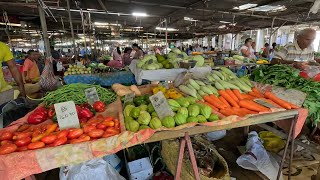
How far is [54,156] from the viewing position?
1.53 meters

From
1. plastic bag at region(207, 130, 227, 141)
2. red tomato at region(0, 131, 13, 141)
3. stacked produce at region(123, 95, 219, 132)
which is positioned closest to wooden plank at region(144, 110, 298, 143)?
stacked produce at region(123, 95, 219, 132)

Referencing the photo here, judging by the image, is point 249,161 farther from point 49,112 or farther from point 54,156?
point 49,112

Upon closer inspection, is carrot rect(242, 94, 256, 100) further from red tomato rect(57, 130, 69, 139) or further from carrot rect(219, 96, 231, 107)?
red tomato rect(57, 130, 69, 139)

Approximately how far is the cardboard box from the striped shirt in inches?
149

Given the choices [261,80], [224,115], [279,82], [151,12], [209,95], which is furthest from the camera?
[151,12]

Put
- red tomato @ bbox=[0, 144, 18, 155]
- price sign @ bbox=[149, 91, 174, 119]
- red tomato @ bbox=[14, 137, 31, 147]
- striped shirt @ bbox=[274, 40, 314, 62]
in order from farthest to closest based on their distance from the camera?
striped shirt @ bbox=[274, 40, 314, 62], price sign @ bbox=[149, 91, 174, 119], red tomato @ bbox=[14, 137, 31, 147], red tomato @ bbox=[0, 144, 18, 155]

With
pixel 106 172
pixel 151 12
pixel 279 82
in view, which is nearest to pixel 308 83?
pixel 279 82

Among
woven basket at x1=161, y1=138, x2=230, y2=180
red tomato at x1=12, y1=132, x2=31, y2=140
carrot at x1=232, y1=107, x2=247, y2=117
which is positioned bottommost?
woven basket at x1=161, y1=138, x2=230, y2=180

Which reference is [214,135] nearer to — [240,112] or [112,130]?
[240,112]

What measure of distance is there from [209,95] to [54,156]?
188 cm

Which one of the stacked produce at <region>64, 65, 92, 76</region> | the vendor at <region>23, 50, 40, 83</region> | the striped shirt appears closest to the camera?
the striped shirt

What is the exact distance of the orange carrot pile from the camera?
7.21 feet

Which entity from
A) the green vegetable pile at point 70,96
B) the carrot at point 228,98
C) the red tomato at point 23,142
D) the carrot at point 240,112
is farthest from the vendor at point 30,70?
the carrot at point 240,112

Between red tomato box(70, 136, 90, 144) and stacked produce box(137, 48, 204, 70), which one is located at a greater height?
stacked produce box(137, 48, 204, 70)
